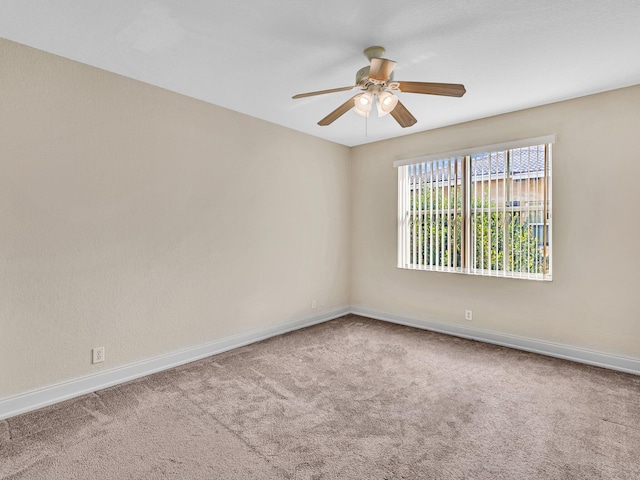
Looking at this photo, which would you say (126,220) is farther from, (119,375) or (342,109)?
(342,109)

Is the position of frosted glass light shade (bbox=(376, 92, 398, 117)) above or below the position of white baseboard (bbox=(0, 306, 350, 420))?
above

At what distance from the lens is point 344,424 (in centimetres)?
227

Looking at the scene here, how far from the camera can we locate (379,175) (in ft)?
16.2

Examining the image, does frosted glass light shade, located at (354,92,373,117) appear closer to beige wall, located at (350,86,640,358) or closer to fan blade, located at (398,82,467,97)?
fan blade, located at (398,82,467,97)

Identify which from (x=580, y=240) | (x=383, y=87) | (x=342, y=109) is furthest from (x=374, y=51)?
(x=580, y=240)

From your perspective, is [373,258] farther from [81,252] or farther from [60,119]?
[60,119]

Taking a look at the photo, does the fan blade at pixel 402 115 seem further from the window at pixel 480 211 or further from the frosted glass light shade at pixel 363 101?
the window at pixel 480 211

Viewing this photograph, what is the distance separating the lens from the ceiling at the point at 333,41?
2016mm

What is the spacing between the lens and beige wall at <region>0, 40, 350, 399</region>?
2414mm

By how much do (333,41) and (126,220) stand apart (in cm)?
220

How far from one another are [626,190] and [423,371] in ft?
8.14

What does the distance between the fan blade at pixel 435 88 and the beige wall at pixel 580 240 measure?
1.85 meters

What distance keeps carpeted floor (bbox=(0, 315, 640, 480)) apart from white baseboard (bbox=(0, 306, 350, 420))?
0.29ft

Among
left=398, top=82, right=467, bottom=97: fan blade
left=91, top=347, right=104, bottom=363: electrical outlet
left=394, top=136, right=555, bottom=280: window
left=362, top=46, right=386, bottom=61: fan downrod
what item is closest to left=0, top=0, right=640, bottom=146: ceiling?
left=362, top=46, right=386, bottom=61: fan downrod
